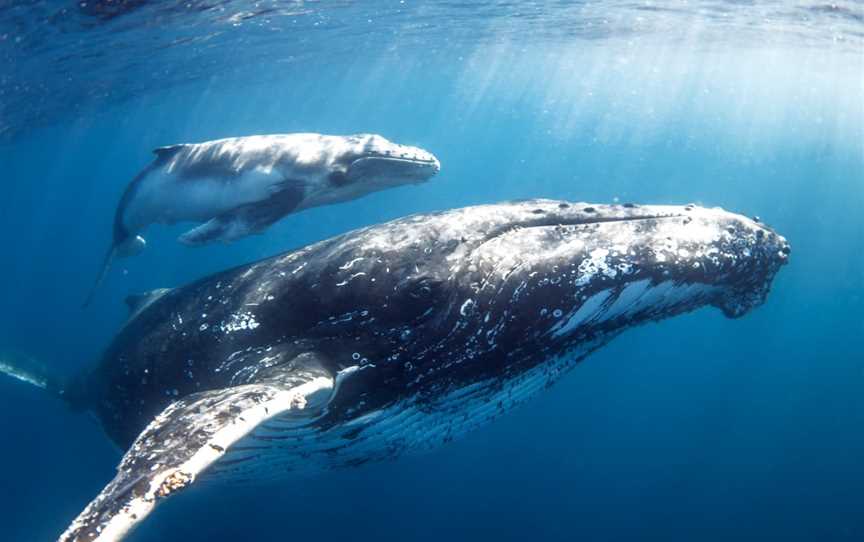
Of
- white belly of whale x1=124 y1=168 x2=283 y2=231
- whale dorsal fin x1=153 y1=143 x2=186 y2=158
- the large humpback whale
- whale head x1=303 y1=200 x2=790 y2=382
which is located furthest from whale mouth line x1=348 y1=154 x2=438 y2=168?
whale head x1=303 y1=200 x2=790 y2=382

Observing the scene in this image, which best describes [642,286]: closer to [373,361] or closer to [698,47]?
[373,361]

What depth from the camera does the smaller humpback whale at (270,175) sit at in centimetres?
1128

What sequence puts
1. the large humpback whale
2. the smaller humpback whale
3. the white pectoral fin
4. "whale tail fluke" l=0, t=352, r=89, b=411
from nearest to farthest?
the white pectoral fin, the large humpback whale, "whale tail fluke" l=0, t=352, r=89, b=411, the smaller humpback whale

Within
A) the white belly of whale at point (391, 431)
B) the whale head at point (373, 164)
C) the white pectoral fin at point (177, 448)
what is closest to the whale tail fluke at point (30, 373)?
the whale head at point (373, 164)

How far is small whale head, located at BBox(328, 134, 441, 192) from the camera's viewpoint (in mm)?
11211

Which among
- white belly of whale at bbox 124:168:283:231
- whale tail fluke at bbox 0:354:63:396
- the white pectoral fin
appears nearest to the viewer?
the white pectoral fin

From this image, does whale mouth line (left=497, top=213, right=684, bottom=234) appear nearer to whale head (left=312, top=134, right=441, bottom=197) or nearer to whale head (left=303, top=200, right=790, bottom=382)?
whale head (left=303, top=200, right=790, bottom=382)

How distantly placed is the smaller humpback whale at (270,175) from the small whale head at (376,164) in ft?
0.06

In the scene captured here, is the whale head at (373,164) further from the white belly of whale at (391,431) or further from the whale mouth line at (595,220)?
the white belly of whale at (391,431)

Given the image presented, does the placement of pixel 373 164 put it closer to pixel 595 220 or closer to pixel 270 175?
pixel 270 175

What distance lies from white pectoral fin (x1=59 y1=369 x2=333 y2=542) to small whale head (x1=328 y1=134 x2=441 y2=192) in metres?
7.34

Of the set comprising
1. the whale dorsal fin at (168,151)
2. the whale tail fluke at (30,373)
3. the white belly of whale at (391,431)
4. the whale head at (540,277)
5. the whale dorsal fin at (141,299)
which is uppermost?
the whale head at (540,277)

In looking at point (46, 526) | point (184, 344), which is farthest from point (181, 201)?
point (46, 526)

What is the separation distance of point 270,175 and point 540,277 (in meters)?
7.93
